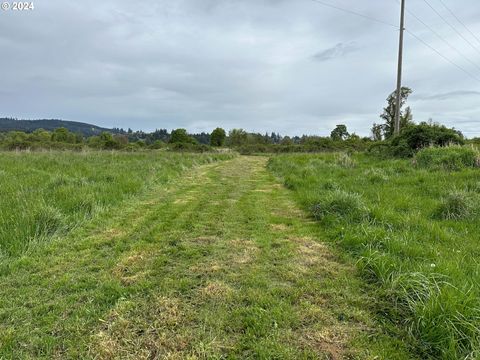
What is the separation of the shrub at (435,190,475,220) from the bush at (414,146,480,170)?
629 cm

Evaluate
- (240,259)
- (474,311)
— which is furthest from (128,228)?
(474,311)

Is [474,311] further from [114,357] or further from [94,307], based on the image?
[94,307]

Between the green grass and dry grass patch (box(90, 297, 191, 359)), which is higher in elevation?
the green grass

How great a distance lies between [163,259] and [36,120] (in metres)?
159

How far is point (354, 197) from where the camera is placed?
6.58m

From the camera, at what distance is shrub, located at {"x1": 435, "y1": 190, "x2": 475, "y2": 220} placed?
577 cm

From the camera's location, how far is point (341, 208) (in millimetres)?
6383

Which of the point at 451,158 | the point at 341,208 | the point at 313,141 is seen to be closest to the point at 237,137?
the point at 313,141

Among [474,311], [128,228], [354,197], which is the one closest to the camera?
[474,311]

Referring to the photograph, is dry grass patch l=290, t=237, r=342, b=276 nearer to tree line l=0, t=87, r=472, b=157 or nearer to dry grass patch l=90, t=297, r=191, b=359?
dry grass patch l=90, t=297, r=191, b=359

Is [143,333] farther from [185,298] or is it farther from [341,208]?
[341,208]

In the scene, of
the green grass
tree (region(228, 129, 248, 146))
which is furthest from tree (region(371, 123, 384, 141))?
the green grass

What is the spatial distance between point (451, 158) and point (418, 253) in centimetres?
1014

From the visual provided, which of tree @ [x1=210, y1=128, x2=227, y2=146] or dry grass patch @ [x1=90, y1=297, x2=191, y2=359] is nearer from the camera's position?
dry grass patch @ [x1=90, y1=297, x2=191, y2=359]
